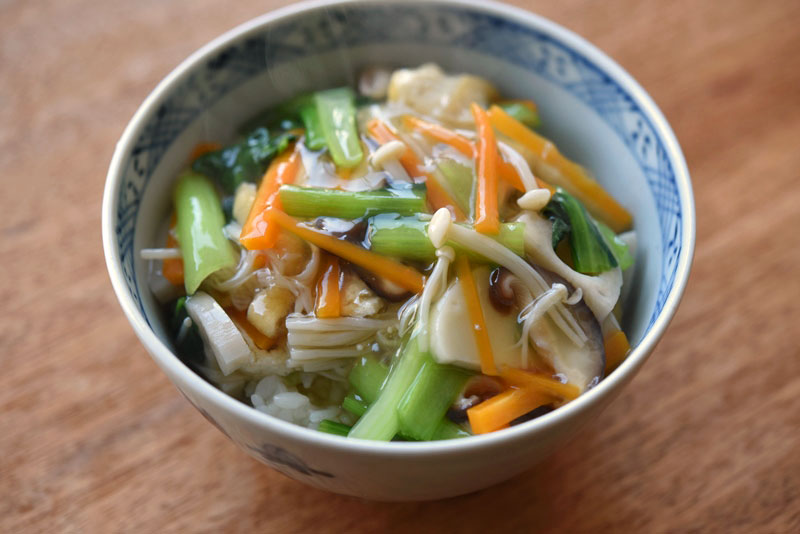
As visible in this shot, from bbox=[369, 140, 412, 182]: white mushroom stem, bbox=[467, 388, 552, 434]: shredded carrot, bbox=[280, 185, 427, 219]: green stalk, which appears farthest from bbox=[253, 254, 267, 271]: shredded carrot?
bbox=[467, 388, 552, 434]: shredded carrot

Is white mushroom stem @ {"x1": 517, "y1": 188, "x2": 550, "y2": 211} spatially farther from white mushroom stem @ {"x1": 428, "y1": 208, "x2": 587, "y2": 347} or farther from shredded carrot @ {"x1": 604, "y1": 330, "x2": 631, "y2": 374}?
shredded carrot @ {"x1": 604, "y1": 330, "x2": 631, "y2": 374}

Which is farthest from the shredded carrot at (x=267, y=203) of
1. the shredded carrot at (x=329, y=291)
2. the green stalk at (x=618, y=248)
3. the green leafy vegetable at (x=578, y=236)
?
the green stalk at (x=618, y=248)

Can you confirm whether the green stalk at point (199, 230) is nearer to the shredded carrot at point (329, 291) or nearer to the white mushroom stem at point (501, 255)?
the shredded carrot at point (329, 291)

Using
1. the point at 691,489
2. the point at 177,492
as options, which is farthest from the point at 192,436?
the point at 691,489

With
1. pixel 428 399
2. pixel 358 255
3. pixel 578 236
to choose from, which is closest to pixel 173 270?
pixel 358 255

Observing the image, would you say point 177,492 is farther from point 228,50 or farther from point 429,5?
point 429,5

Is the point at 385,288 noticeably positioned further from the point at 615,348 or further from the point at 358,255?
the point at 615,348

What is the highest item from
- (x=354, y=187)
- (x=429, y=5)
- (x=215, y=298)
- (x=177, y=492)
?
(x=429, y=5)
